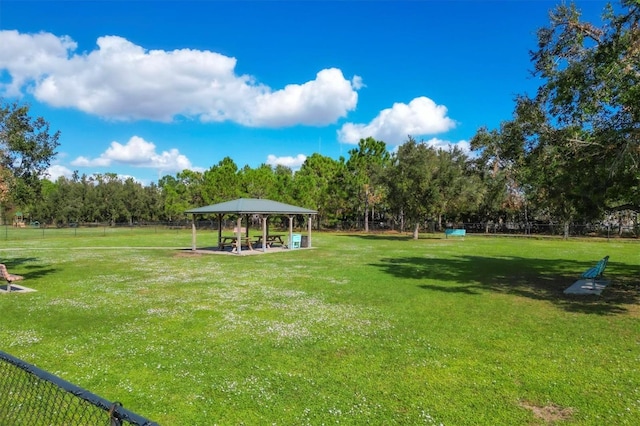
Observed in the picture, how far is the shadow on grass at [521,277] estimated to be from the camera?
11688 mm

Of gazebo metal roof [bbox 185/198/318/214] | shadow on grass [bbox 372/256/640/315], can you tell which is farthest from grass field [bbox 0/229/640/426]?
gazebo metal roof [bbox 185/198/318/214]

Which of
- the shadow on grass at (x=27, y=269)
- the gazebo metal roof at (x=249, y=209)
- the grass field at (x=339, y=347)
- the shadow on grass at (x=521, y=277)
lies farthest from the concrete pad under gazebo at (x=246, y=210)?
the grass field at (x=339, y=347)

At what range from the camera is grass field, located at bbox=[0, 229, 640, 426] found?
208 inches

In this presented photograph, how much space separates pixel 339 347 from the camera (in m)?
7.58

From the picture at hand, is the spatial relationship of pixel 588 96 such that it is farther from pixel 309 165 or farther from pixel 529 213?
pixel 309 165

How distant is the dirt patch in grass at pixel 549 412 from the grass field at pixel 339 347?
0.02m

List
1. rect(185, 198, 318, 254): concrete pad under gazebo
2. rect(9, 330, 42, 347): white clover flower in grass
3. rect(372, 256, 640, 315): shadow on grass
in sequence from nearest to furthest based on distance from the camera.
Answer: rect(9, 330, 42, 347): white clover flower in grass, rect(372, 256, 640, 315): shadow on grass, rect(185, 198, 318, 254): concrete pad under gazebo

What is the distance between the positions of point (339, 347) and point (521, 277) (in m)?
11.3

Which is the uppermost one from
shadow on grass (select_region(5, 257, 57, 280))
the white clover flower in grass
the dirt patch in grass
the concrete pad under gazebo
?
the concrete pad under gazebo

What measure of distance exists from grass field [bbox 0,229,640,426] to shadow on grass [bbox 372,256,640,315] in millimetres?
133

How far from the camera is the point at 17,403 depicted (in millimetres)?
5332

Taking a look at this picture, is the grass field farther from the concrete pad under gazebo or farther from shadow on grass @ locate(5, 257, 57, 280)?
the concrete pad under gazebo

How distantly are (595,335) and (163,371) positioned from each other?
8125 mm

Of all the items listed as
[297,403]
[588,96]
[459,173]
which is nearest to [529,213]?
[459,173]
